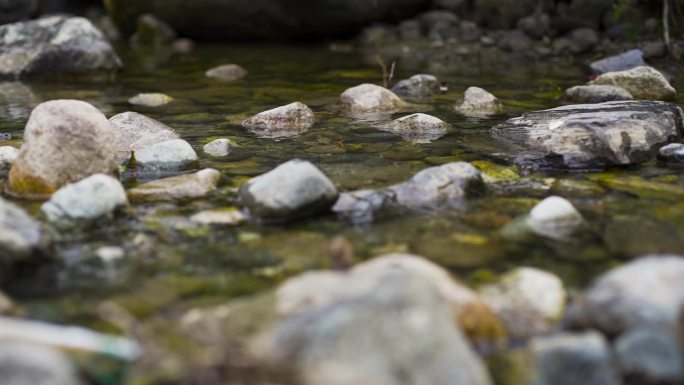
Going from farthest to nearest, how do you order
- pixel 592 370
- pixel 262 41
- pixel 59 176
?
1. pixel 262 41
2. pixel 59 176
3. pixel 592 370

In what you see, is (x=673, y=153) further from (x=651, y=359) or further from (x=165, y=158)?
(x=165, y=158)

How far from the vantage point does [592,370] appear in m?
1.85

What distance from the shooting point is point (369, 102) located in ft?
17.8

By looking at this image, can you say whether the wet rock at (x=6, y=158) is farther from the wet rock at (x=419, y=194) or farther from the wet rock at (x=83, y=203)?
the wet rock at (x=419, y=194)

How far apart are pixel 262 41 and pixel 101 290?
30.4ft

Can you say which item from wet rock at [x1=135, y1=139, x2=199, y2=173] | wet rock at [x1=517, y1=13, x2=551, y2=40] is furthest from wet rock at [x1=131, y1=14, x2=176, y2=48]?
wet rock at [x1=135, y1=139, x2=199, y2=173]

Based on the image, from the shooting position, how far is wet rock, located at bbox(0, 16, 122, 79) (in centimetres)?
762

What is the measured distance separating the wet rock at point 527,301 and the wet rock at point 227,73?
5.61 m

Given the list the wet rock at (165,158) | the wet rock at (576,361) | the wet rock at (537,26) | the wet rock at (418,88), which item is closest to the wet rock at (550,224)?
the wet rock at (576,361)

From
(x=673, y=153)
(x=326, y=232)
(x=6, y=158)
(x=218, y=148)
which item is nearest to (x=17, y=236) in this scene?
(x=326, y=232)

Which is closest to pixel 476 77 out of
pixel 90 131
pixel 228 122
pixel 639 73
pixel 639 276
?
pixel 639 73

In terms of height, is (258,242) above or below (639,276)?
below

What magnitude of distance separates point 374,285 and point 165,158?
2093mm

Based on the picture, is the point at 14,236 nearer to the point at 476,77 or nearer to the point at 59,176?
the point at 59,176
